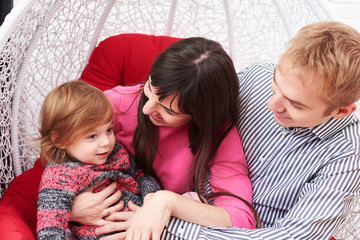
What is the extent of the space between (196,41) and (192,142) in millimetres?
317

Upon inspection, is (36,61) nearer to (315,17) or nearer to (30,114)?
(30,114)

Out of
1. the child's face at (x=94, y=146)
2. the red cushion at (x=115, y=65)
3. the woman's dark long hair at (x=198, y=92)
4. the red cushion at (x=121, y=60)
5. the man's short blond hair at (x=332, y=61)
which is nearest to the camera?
the man's short blond hair at (x=332, y=61)

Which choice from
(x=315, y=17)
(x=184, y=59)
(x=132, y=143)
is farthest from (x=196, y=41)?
(x=315, y=17)

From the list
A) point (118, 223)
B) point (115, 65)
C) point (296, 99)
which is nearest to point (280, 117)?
point (296, 99)

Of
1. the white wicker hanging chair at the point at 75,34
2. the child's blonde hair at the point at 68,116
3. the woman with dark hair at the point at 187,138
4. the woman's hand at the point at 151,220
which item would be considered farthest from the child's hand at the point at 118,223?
the white wicker hanging chair at the point at 75,34

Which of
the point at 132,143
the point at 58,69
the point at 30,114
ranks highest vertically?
the point at 58,69

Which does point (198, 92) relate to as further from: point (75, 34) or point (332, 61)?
point (75, 34)

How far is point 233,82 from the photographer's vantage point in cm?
121

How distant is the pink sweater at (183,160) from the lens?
50.3 inches

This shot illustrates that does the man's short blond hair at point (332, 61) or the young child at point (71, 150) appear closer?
the man's short blond hair at point (332, 61)

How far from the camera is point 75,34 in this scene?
1.60 m

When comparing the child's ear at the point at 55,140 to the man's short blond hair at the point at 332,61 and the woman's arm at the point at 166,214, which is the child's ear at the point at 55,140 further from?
the man's short blond hair at the point at 332,61

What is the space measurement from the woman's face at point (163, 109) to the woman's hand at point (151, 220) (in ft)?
0.73

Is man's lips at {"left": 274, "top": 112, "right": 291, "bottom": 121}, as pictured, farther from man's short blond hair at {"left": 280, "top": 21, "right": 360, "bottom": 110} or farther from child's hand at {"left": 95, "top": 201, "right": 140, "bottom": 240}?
child's hand at {"left": 95, "top": 201, "right": 140, "bottom": 240}
